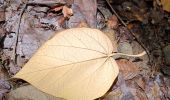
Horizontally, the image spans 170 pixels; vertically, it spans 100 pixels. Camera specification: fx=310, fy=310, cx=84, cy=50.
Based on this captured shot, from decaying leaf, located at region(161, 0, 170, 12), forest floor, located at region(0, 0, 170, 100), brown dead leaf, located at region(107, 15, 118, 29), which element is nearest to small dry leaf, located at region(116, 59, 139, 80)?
forest floor, located at region(0, 0, 170, 100)

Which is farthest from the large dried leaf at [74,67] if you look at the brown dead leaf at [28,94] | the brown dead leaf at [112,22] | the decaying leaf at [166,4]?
the decaying leaf at [166,4]

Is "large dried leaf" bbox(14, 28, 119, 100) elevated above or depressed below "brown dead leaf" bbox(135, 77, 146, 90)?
above

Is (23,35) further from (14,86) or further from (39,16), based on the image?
(14,86)

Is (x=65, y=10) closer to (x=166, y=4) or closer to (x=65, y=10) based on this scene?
(x=65, y=10)

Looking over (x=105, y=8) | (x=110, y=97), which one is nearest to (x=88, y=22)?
(x=105, y=8)

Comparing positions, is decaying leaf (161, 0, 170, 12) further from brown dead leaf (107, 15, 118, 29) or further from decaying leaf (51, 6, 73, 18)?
decaying leaf (51, 6, 73, 18)

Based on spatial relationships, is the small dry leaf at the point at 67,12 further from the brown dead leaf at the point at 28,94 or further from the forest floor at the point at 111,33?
the brown dead leaf at the point at 28,94
